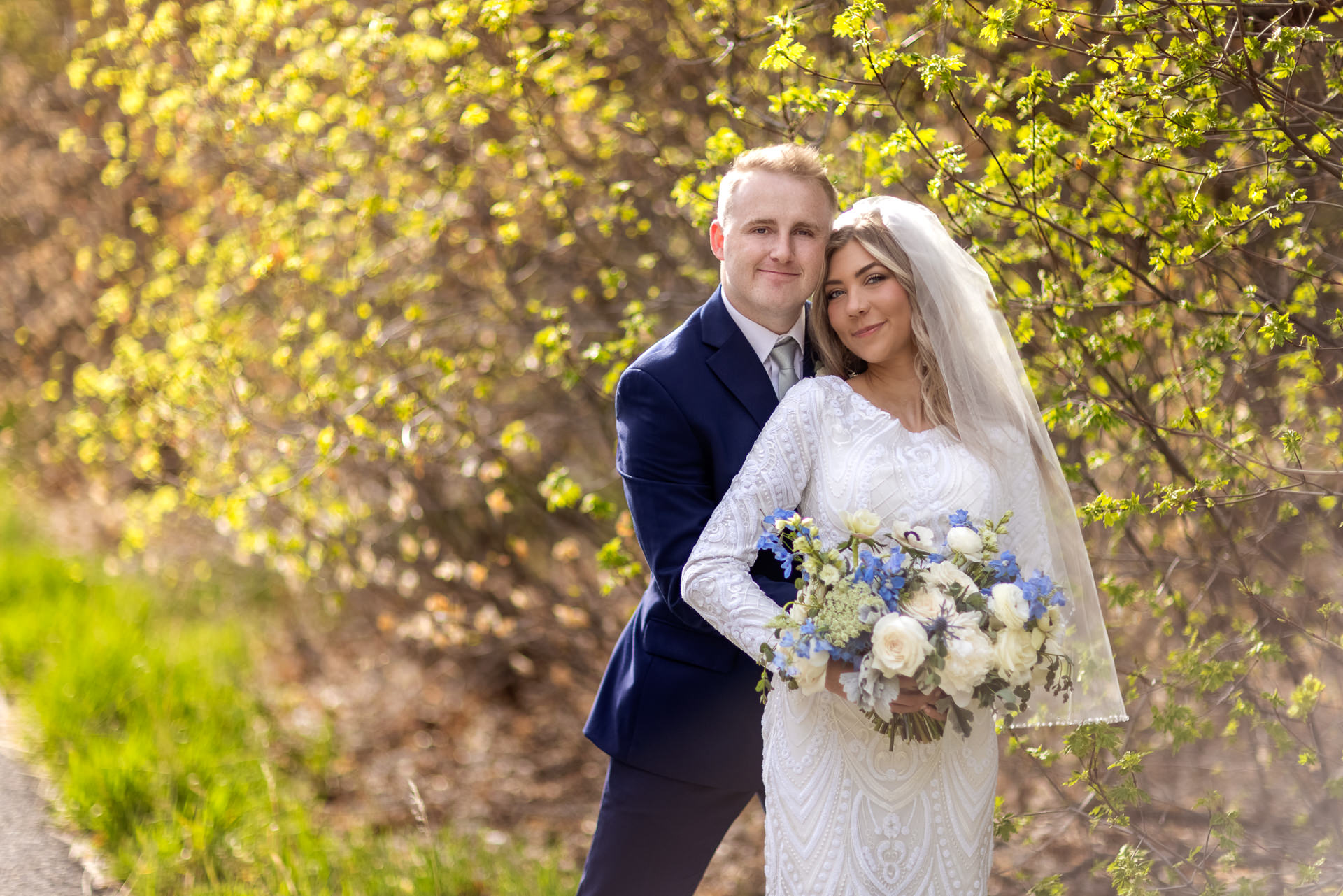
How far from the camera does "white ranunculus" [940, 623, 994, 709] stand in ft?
6.39

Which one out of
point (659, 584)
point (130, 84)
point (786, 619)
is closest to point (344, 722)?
point (130, 84)

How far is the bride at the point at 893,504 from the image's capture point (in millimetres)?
2271

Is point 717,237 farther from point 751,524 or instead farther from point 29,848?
point 29,848

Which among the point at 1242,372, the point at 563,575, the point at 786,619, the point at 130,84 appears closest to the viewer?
the point at 786,619

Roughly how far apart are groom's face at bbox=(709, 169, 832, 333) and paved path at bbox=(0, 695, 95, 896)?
124 inches

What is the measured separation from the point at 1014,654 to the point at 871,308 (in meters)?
0.86

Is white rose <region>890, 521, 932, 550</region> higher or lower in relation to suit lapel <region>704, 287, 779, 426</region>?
lower

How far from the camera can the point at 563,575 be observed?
224 inches

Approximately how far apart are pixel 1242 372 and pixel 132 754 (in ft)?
14.0

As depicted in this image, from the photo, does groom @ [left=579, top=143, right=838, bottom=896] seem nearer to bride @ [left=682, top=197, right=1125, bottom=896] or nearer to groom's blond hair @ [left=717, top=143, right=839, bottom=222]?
groom's blond hair @ [left=717, top=143, right=839, bottom=222]

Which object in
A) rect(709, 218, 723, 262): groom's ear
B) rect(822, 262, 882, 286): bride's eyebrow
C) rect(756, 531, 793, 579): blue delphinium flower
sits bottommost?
rect(756, 531, 793, 579): blue delphinium flower

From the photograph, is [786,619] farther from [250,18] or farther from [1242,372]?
[250,18]

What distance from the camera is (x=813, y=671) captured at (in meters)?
2.02

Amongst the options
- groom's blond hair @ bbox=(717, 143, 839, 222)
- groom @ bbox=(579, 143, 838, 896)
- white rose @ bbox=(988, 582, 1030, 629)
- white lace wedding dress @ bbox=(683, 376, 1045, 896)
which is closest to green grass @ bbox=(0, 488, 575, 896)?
groom @ bbox=(579, 143, 838, 896)
